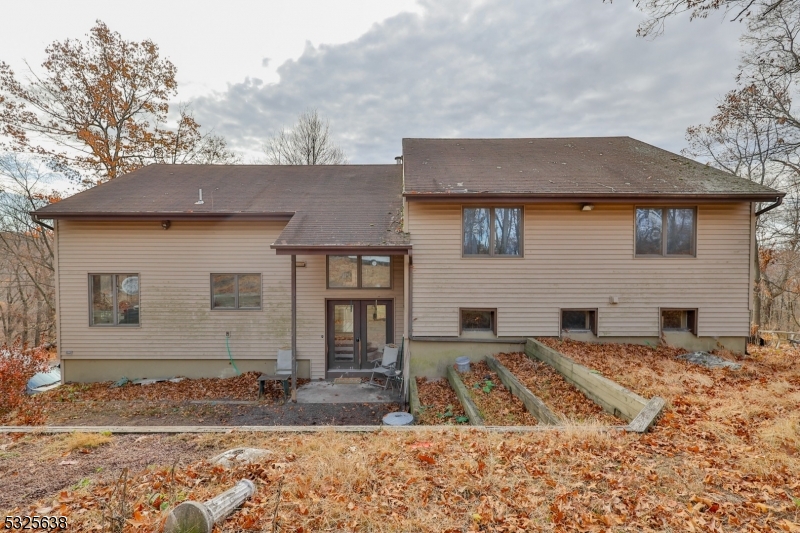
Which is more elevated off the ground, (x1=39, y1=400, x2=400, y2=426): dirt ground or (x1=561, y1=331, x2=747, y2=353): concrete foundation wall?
(x1=561, y1=331, x2=747, y2=353): concrete foundation wall

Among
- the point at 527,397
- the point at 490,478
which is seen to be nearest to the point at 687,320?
the point at 527,397

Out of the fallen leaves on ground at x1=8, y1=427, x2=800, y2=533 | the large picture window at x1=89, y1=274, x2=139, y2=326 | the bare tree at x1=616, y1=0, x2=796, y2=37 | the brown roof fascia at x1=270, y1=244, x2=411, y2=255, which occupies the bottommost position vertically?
the fallen leaves on ground at x1=8, y1=427, x2=800, y2=533

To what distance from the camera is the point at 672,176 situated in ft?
27.3

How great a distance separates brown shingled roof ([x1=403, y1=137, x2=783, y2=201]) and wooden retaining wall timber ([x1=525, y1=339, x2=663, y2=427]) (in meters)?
3.61

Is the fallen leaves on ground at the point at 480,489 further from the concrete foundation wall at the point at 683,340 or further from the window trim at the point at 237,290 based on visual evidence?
the window trim at the point at 237,290

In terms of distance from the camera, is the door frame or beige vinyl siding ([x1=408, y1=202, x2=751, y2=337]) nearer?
beige vinyl siding ([x1=408, y1=202, x2=751, y2=337])

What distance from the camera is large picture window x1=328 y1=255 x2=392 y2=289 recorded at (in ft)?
30.1

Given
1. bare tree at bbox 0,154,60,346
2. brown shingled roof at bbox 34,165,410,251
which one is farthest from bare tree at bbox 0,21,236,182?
brown shingled roof at bbox 34,165,410,251

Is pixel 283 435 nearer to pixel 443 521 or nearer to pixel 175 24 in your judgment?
pixel 443 521

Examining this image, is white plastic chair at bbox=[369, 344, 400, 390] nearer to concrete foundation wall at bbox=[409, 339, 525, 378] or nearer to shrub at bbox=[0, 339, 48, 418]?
concrete foundation wall at bbox=[409, 339, 525, 378]

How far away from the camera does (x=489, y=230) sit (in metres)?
8.02

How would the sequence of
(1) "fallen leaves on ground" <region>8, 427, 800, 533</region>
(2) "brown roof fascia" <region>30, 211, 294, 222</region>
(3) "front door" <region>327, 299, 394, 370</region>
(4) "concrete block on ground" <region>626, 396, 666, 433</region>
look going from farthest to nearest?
1. (3) "front door" <region>327, 299, 394, 370</region>
2. (2) "brown roof fascia" <region>30, 211, 294, 222</region>
3. (4) "concrete block on ground" <region>626, 396, 666, 433</region>
4. (1) "fallen leaves on ground" <region>8, 427, 800, 533</region>

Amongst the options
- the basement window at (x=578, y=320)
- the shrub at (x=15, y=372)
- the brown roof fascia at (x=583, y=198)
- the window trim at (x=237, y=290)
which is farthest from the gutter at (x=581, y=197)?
the shrub at (x=15, y=372)

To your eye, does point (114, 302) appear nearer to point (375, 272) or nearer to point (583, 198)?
point (375, 272)
